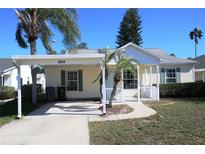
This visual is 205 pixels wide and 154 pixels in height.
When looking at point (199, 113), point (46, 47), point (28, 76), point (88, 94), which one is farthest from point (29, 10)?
point (28, 76)

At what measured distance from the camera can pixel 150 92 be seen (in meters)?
22.0

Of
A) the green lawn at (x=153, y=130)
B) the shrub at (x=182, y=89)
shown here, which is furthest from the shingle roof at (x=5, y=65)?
the green lawn at (x=153, y=130)

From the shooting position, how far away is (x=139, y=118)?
1312 centimetres

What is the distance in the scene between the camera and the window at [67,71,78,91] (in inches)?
928

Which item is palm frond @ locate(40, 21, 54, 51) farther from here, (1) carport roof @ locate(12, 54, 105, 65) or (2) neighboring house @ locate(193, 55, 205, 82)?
(2) neighboring house @ locate(193, 55, 205, 82)

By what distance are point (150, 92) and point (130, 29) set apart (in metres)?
40.7

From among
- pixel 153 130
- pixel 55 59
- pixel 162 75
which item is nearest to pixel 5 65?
pixel 162 75

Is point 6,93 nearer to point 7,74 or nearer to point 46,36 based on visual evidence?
point 7,74

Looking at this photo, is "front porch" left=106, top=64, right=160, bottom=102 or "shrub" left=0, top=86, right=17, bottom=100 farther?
"shrub" left=0, top=86, right=17, bottom=100

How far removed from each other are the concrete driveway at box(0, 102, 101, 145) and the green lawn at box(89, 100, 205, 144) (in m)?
0.48

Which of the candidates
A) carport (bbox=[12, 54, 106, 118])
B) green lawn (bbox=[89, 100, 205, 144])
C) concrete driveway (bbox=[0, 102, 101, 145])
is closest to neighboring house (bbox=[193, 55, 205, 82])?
carport (bbox=[12, 54, 106, 118])

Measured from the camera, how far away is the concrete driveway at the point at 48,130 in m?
9.21
